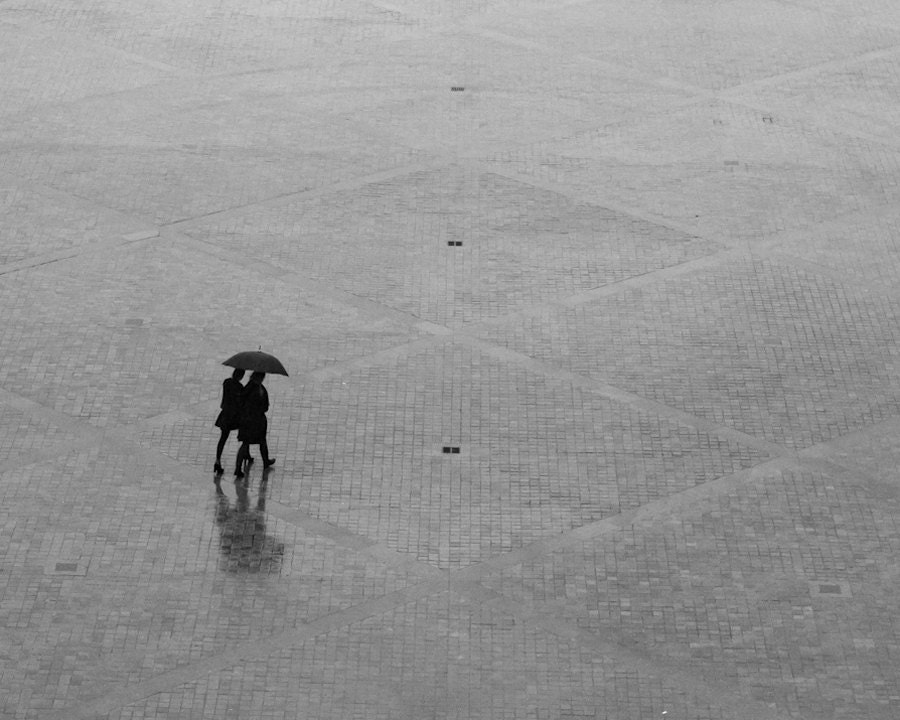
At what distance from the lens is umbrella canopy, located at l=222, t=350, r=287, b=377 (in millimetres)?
12938

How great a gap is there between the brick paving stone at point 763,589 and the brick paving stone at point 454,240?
165 inches

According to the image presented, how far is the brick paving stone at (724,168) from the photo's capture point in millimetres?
18969

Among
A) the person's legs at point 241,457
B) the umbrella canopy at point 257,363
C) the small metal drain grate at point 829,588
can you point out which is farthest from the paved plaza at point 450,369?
the umbrella canopy at point 257,363

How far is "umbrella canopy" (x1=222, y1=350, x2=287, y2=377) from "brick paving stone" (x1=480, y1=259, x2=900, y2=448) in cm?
332

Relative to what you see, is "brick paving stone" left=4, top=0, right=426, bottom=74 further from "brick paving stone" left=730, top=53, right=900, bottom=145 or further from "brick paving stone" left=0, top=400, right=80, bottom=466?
"brick paving stone" left=0, top=400, right=80, bottom=466

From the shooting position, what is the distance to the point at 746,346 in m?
15.7

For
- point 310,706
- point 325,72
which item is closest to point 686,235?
point 325,72

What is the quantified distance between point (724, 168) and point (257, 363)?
8.95 metres


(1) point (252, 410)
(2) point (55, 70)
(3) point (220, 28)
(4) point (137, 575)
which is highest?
(3) point (220, 28)

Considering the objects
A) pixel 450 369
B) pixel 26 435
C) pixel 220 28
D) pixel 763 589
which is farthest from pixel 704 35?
pixel 763 589

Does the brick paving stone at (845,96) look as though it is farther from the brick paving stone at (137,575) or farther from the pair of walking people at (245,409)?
the brick paving stone at (137,575)

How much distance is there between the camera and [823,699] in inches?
431

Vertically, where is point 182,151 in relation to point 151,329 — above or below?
above

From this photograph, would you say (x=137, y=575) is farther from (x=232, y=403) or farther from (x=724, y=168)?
(x=724, y=168)
